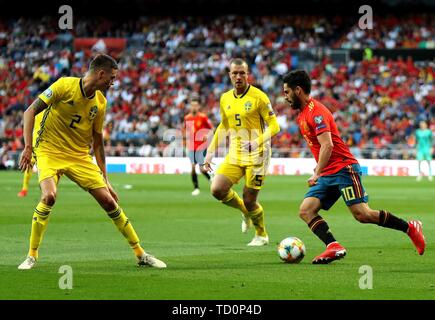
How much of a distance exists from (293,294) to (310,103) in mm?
3088

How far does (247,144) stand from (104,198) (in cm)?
340

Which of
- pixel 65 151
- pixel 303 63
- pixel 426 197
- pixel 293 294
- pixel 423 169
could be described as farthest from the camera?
pixel 303 63

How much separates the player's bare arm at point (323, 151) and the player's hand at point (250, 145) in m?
2.58

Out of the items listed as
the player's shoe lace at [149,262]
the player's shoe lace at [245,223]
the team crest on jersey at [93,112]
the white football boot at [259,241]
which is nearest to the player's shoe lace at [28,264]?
the player's shoe lace at [149,262]

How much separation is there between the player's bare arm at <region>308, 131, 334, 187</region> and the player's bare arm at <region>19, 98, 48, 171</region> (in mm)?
3016

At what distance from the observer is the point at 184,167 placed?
131 feet

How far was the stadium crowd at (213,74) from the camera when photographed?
136 ft

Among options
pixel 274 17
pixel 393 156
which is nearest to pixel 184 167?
pixel 393 156

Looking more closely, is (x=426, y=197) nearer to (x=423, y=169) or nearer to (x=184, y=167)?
(x=423, y=169)

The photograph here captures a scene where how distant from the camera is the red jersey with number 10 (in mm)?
11023

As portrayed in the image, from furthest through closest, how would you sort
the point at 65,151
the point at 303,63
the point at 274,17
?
the point at 274,17 < the point at 303,63 < the point at 65,151

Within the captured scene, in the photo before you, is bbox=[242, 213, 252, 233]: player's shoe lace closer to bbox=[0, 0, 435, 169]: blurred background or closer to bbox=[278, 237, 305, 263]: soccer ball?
bbox=[278, 237, 305, 263]: soccer ball

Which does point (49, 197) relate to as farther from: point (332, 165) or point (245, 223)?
point (245, 223)

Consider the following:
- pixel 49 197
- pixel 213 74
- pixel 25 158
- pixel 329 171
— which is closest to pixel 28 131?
pixel 25 158
